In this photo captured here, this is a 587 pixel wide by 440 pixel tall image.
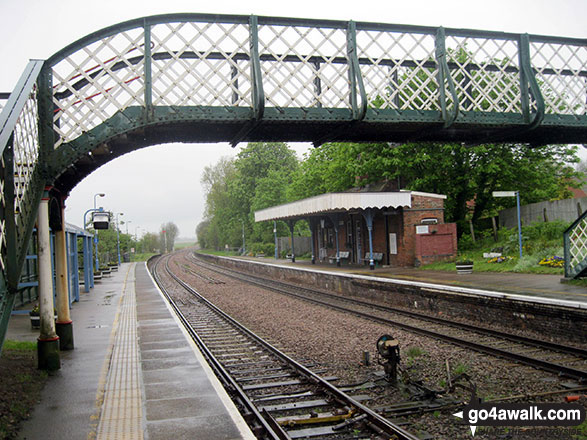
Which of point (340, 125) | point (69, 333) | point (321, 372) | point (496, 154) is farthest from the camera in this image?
point (496, 154)

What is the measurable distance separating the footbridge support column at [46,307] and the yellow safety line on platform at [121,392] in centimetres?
92

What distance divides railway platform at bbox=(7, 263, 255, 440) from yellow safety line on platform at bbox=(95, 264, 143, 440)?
11 millimetres

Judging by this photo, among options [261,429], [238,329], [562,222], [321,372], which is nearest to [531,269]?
[562,222]

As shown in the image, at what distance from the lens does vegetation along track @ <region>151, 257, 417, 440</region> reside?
5.86 metres

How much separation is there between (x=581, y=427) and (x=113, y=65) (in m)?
7.73

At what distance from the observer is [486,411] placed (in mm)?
6191

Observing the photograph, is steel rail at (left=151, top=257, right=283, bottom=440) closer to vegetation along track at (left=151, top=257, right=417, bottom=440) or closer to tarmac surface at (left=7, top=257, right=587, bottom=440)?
vegetation along track at (left=151, top=257, right=417, bottom=440)

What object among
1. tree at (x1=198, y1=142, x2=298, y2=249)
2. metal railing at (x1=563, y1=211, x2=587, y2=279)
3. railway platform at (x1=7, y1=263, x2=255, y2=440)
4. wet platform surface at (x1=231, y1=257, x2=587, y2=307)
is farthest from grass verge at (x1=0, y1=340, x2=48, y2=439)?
tree at (x1=198, y1=142, x2=298, y2=249)

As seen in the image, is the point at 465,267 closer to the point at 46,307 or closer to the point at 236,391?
the point at 236,391

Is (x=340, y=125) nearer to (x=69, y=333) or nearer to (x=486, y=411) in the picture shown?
(x=486, y=411)

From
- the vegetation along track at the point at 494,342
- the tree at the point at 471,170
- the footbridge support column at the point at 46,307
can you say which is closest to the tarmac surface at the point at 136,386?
the footbridge support column at the point at 46,307

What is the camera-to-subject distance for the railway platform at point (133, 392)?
18.1 feet

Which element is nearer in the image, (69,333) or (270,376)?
(270,376)

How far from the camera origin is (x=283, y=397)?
23.5 feet
